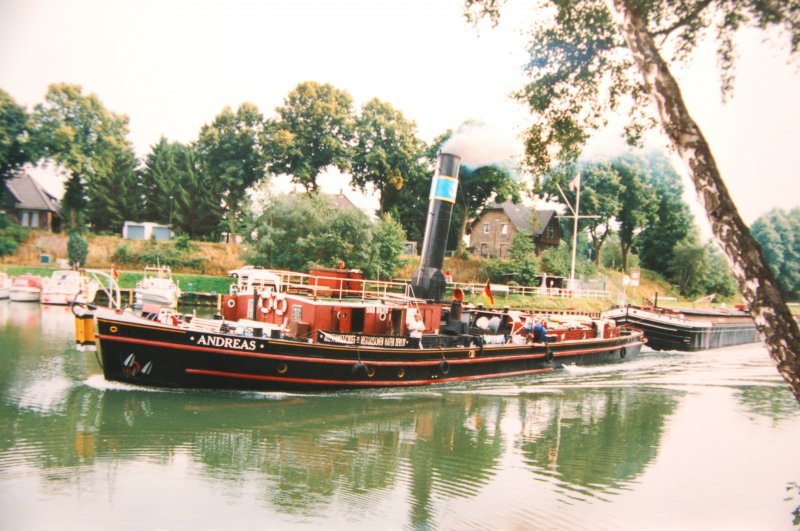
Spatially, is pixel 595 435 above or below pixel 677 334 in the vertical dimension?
below

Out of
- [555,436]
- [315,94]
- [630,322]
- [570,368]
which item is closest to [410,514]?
[555,436]

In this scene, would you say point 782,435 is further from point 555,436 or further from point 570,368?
point 570,368

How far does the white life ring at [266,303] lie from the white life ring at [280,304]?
13 centimetres

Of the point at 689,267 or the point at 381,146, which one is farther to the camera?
the point at 381,146

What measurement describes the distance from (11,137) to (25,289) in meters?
18.3

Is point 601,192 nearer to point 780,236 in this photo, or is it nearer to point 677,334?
point 677,334

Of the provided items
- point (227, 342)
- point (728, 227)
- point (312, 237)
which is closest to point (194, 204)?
point (312, 237)

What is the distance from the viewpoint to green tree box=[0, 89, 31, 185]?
6691 mm

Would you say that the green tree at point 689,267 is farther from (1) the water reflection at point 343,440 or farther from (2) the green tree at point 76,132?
(2) the green tree at point 76,132

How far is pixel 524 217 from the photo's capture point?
116 ft

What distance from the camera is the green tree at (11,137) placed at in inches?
263

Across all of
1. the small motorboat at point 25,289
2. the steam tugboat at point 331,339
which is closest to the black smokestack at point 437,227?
the steam tugboat at point 331,339

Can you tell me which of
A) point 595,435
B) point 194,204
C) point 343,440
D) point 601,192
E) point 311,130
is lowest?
point 343,440

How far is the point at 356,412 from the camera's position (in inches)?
378
